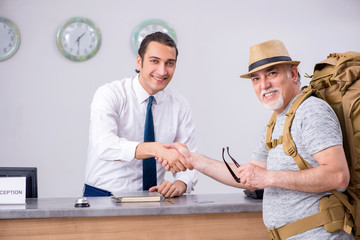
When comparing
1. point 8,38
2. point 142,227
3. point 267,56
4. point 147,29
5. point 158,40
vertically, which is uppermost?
point 147,29

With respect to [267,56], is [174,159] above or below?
below

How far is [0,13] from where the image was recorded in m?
4.36

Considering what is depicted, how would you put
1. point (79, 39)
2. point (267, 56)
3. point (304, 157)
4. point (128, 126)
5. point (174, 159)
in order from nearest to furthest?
point (304, 157), point (267, 56), point (174, 159), point (128, 126), point (79, 39)

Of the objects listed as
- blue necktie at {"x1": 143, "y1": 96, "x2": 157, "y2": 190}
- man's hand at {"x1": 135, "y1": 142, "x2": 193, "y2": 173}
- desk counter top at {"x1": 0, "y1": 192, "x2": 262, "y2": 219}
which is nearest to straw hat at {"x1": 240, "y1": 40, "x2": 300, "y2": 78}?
desk counter top at {"x1": 0, "y1": 192, "x2": 262, "y2": 219}

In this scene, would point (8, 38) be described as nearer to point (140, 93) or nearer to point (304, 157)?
point (140, 93)

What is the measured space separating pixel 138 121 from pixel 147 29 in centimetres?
208

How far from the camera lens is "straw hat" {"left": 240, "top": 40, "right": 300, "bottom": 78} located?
1711 mm

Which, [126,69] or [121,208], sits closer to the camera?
[121,208]

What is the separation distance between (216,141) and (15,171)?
9.24 feet

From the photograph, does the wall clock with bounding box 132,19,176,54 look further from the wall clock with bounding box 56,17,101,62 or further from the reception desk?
the reception desk

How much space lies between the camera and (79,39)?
14.6 ft

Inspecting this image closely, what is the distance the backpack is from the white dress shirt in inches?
40.7

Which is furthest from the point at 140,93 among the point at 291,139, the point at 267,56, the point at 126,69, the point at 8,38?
the point at 8,38

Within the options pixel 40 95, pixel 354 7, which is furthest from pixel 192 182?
pixel 354 7
